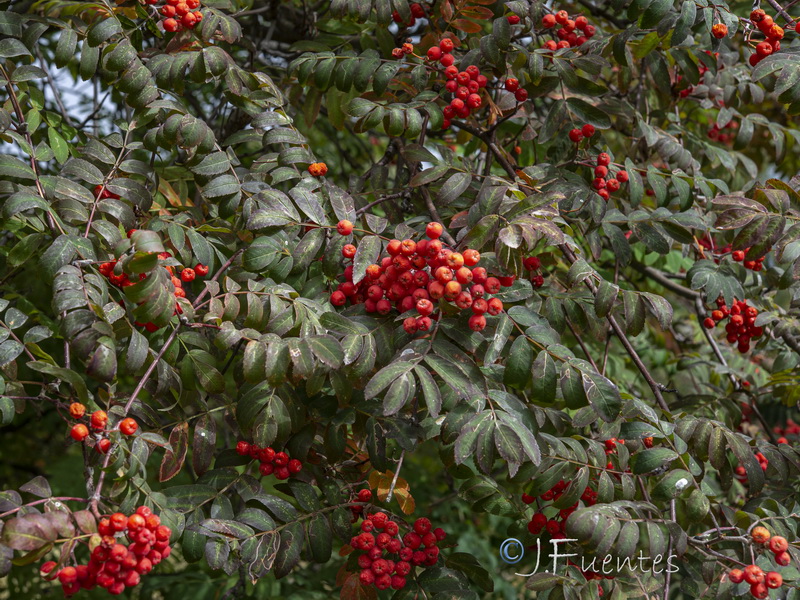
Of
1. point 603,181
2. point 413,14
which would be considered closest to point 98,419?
point 603,181

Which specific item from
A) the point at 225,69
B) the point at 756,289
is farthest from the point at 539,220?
the point at 756,289

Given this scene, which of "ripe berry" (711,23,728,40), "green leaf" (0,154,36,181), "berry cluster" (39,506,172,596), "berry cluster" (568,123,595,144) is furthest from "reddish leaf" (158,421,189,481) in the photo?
"ripe berry" (711,23,728,40)

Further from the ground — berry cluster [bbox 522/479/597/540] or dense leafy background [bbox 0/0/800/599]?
dense leafy background [bbox 0/0/800/599]

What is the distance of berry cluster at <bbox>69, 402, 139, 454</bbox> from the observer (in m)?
1.60

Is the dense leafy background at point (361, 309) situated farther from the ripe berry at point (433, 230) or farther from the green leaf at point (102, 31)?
the ripe berry at point (433, 230)

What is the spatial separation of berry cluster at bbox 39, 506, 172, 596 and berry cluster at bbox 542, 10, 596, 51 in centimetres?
217

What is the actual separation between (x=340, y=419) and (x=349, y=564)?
418mm

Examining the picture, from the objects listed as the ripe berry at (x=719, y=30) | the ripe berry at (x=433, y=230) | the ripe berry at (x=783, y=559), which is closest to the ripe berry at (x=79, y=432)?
the ripe berry at (x=433, y=230)

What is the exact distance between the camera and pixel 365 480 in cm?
227

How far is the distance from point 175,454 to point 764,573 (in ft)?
5.53

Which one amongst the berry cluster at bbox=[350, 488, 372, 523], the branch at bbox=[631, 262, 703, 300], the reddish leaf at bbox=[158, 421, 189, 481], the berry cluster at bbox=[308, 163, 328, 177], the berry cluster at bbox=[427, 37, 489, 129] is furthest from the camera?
the branch at bbox=[631, 262, 703, 300]

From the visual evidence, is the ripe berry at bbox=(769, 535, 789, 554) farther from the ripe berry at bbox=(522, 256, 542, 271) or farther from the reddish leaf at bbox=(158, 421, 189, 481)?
the reddish leaf at bbox=(158, 421, 189, 481)

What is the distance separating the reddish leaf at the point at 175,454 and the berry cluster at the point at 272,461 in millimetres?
158

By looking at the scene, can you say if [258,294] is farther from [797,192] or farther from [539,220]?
[797,192]
